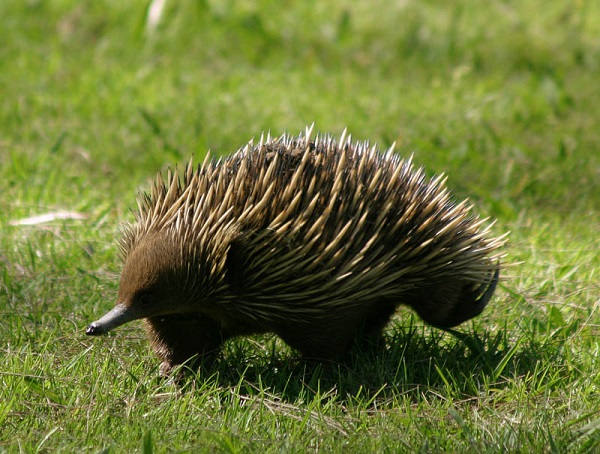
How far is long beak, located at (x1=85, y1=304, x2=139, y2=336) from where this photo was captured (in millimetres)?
2621

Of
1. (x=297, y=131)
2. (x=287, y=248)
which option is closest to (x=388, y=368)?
(x=287, y=248)

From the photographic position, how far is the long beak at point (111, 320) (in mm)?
2621

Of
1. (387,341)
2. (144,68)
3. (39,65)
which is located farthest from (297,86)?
(387,341)

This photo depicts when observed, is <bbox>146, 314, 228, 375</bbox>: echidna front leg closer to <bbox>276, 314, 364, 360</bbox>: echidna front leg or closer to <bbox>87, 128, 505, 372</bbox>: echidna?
<bbox>87, 128, 505, 372</bbox>: echidna

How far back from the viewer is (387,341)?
3271 mm

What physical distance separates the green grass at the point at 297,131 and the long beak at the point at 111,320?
22 centimetres

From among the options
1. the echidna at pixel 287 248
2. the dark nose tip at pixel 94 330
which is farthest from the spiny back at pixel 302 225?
the dark nose tip at pixel 94 330

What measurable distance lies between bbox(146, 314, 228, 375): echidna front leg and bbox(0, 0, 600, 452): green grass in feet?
0.25

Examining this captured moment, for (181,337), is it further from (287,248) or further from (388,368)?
(388,368)

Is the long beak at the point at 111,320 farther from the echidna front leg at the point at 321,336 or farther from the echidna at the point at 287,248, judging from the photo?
the echidna front leg at the point at 321,336

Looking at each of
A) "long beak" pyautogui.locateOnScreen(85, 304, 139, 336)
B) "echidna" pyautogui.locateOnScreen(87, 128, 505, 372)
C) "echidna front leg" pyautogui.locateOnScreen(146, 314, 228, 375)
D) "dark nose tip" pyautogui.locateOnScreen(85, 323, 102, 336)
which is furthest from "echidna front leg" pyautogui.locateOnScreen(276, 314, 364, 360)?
"dark nose tip" pyautogui.locateOnScreen(85, 323, 102, 336)

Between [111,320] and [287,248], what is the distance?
0.54 meters

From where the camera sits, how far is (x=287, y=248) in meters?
2.82

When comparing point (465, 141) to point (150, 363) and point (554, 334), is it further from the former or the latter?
point (150, 363)
